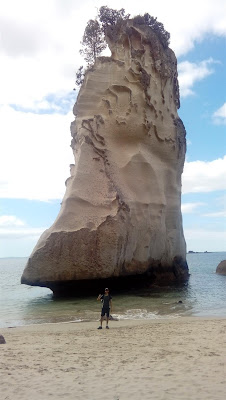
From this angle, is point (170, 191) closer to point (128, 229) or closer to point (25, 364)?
point (128, 229)

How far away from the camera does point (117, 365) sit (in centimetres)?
558

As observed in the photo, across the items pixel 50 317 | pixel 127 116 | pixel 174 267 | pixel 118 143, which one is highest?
pixel 127 116

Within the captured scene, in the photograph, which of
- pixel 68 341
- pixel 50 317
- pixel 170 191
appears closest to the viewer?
pixel 68 341

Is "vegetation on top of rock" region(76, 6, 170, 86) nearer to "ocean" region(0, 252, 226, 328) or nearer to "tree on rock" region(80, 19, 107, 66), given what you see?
"tree on rock" region(80, 19, 107, 66)

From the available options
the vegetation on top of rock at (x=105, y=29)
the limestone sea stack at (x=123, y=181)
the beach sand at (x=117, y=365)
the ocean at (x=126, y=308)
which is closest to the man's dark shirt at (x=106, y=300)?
the beach sand at (x=117, y=365)

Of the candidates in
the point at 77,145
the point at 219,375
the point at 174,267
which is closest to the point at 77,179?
the point at 77,145

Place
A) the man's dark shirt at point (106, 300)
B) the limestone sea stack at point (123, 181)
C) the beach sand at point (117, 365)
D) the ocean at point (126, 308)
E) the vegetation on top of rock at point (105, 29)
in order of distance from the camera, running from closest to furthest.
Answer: the beach sand at point (117, 365) → the man's dark shirt at point (106, 300) → the ocean at point (126, 308) → the limestone sea stack at point (123, 181) → the vegetation on top of rock at point (105, 29)

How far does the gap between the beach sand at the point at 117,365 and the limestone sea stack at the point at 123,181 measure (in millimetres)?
7900

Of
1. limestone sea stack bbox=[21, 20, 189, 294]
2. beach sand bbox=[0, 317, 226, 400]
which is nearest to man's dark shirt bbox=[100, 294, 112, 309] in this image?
beach sand bbox=[0, 317, 226, 400]

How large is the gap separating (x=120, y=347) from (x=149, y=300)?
9.48 m

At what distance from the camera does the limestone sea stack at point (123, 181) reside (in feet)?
55.6

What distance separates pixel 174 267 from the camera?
22.1 meters

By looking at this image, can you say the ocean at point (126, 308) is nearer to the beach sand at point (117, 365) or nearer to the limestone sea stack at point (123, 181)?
the limestone sea stack at point (123, 181)

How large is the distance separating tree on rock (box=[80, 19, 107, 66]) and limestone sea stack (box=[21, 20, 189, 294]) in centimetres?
225
